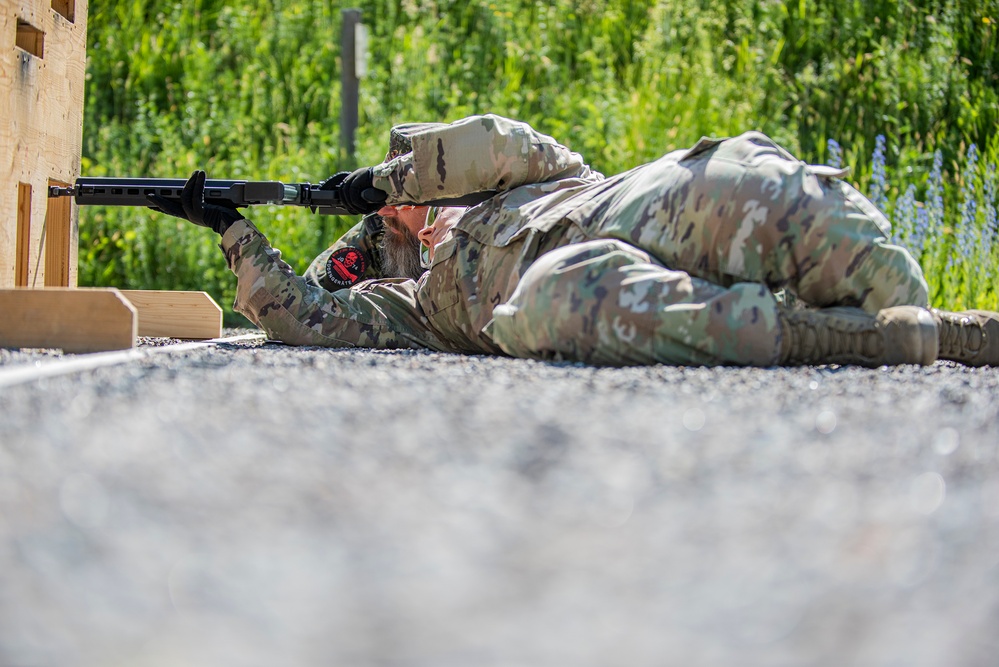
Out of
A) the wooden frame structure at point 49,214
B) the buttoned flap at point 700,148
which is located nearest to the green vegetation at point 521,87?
the wooden frame structure at point 49,214

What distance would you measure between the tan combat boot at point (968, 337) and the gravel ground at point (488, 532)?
1176 mm

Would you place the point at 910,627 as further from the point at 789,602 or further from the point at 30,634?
the point at 30,634

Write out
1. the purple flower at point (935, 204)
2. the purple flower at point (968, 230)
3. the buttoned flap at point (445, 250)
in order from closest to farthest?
the buttoned flap at point (445, 250), the purple flower at point (968, 230), the purple flower at point (935, 204)

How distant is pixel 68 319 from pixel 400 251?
1.42 m

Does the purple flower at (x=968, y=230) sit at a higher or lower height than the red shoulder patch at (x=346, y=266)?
higher

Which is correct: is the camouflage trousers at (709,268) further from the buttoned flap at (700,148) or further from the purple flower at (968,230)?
the purple flower at (968,230)

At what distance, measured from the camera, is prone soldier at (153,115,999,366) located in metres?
2.27

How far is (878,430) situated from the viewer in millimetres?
1460

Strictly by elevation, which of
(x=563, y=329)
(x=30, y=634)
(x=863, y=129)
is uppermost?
(x=863, y=129)

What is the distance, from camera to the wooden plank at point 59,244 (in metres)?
3.30

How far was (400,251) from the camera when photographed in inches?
145

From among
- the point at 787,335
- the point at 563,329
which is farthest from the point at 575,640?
the point at 787,335

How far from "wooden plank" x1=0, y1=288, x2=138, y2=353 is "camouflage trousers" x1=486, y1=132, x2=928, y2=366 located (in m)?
0.97

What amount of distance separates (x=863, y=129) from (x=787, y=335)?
16.1 feet
